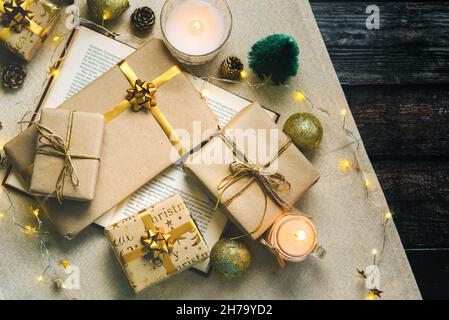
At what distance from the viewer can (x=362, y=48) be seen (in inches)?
52.1

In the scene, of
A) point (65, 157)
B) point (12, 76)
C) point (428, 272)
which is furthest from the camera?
point (428, 272)

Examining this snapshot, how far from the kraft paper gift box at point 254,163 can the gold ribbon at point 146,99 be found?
86 mm

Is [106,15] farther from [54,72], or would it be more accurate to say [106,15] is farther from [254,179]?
[254,179]

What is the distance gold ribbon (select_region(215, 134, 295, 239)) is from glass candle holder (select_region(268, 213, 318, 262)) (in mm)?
41

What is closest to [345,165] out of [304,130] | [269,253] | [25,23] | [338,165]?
[338,165]

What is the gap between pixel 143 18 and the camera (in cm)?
121

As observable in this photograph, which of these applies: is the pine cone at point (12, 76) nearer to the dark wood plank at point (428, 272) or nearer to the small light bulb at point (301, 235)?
the small light bulb at point (301, 235)

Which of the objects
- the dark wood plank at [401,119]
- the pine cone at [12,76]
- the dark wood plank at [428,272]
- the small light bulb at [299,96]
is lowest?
the pine cone at [12,76]

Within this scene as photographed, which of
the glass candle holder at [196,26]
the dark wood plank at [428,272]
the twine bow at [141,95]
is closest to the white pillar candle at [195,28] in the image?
the glass candle holder at [196,26]

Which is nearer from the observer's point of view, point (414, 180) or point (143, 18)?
point (143, 18)

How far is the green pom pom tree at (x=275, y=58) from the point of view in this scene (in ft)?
3.75

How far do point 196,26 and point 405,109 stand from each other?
2.04 ft

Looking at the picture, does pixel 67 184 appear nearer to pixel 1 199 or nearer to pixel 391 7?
pixel 1 199
